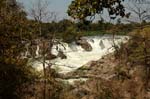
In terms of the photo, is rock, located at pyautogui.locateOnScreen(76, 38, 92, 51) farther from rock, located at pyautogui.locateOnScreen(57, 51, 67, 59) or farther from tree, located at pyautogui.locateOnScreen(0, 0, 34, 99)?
tree, located at pyautogui.locateOnScreen(0, 0, 34, 99)

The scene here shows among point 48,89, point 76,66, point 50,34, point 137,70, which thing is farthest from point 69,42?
point 48,89

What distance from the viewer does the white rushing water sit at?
131 feet

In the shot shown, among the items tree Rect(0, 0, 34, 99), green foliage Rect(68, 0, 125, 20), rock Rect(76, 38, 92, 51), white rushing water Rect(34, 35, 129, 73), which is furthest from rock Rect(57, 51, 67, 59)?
green foliage Rect(68, 0, 125, 20)

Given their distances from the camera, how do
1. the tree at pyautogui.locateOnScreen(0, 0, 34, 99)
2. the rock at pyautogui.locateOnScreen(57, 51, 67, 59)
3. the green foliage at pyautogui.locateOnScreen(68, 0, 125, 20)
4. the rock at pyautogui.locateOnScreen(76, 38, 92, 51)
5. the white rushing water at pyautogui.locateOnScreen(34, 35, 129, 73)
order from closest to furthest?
the green foliage at pyautogui.locateOnScreen(68, 0, 125, 20) < the tree at pyautogui.locateOnScreen(0, 0, 34, 99) < the white rushing water at pyautogui.locateOnScreen(34, 35, 129, 73) < the rock at pyautogui.locateOnScreen(57, 51, 67, 59) < the rock at pyautogui.locateOnScreen(76, 38, 92, 51)

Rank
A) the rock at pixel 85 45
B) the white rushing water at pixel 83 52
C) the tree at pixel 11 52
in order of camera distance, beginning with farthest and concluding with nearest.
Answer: the rock at pixel 85 45 → the white rushing water at pixel 83 52 → the tree at pixel 11 52

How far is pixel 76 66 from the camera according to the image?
39969 millimetres

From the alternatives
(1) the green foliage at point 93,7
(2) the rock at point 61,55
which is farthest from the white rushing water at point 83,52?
(1) the green foliage at point 93,7

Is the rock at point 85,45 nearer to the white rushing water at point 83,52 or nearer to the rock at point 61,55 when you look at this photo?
the white rushing water at point 83,52

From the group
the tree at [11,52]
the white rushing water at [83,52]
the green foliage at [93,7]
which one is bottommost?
the white rushing water at [83,52]

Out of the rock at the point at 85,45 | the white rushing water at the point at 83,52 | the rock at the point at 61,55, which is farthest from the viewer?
the rock at the point at 85,45

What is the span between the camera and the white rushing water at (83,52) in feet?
131

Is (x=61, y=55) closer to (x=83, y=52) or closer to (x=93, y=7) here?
(x=83, y=52)

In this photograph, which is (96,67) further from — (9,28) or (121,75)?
(9,28)

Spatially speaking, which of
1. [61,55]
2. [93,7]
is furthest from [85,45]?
[93,7]
